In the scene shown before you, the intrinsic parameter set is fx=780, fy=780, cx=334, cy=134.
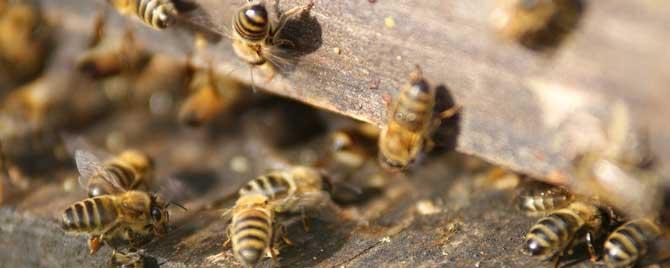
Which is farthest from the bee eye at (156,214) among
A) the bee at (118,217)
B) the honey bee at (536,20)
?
the honey bee at (536,20)

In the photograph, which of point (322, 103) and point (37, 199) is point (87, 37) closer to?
point (37, 199)

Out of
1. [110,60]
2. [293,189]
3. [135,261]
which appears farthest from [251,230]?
[110,60]

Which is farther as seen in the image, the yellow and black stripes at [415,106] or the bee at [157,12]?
the bee at [157,12]

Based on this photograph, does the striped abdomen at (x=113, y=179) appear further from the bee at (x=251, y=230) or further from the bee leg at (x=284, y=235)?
the bee leg at (x=284, y=235)

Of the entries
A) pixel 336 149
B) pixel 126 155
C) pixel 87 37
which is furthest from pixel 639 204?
pixel 87 37

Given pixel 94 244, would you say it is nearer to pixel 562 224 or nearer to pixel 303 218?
pixel 303 218

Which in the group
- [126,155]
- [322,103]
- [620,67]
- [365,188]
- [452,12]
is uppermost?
[452,12]
